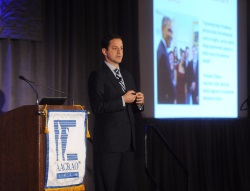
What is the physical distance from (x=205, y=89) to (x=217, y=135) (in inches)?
31.2

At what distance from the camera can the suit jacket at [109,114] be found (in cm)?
318

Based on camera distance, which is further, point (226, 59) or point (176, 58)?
point (226, 59)

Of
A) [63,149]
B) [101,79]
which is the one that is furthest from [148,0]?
[63,149]

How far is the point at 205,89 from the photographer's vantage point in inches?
224

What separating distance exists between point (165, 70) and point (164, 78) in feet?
0.33

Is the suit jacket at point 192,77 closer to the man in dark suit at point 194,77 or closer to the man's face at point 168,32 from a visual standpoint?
the man in dark suit at point 194,77

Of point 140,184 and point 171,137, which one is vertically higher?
point 171,137

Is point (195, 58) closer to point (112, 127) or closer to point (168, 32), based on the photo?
point (168, 32)

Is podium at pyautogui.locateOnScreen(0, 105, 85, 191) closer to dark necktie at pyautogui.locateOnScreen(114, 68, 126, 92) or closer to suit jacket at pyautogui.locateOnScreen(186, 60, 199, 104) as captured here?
dark necktie at pyautogui.locateOnScreen(114, 68, 126, 92)

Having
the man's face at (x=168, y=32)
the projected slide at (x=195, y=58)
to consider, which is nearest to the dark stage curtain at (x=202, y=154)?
the projected slide at (x=195, y=58)

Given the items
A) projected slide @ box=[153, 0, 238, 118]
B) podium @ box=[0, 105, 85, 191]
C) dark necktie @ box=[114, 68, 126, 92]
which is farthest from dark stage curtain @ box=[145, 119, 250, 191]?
podium @ box=[0, 105, 85, 191]

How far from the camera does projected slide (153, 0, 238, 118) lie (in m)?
5.21

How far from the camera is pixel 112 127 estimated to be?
3.21m

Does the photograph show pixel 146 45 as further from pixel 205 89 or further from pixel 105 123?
pixel 105 123
